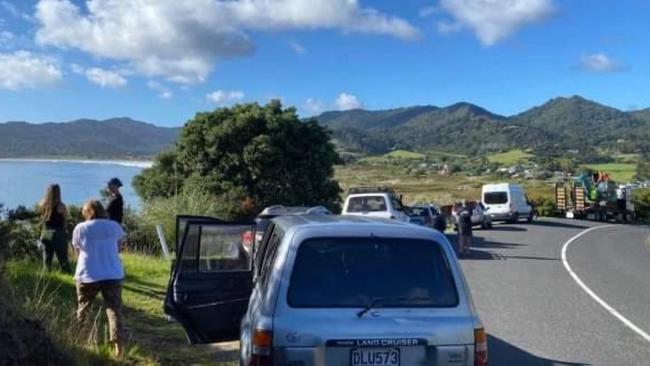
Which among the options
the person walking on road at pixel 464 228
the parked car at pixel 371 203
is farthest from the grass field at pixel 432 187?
the person walking on road at pixel 464 228

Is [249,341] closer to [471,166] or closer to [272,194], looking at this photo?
[272,194]

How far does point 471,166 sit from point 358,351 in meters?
146

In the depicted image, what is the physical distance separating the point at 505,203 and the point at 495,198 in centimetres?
82

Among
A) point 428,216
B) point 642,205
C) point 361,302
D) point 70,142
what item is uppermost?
point 70,142

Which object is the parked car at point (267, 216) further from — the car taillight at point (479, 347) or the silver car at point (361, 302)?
the car taillight at point (479, 347)

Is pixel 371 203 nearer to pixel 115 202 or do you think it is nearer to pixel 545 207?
pixel 115 202

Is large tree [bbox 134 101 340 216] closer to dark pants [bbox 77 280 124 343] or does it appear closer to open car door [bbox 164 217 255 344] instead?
dark pants [bbox 77 280 124 343]

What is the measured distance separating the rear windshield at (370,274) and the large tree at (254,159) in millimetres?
25632

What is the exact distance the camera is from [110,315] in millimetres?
7395

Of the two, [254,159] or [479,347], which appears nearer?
[479,347]

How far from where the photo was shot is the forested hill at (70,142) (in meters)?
69.9

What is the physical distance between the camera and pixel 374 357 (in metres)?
4.57

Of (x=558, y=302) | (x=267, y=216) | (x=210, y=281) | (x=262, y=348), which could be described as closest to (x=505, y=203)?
(x=558, y=302)

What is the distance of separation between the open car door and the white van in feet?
114
